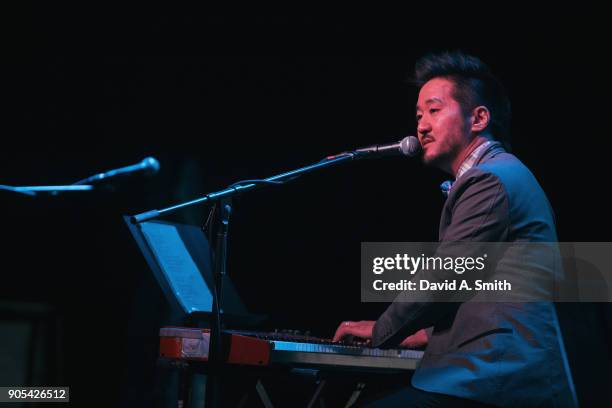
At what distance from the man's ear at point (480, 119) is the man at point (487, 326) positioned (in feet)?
0.20

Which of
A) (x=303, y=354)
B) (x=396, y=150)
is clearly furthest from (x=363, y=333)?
(x=396, y=150)

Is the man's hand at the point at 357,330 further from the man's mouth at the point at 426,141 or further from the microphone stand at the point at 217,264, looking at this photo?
the man's mouth at the point at 426,141

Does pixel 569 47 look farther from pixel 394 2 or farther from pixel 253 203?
pixel 253 203

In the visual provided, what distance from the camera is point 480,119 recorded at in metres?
2.34

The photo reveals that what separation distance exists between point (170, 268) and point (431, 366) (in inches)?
52.5

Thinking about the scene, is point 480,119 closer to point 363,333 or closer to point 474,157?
point 474,157

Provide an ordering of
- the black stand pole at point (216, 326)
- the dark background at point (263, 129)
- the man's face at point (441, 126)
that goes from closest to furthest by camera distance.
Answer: the black stand pole at point (216, 326) → the man's face at point (441, 126) → the dark background at point (263, 129)

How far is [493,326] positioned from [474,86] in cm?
106

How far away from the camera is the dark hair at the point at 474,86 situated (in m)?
2.40

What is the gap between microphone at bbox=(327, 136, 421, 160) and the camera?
2379 mm

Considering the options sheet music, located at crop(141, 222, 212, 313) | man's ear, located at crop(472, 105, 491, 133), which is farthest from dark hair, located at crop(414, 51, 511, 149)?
sheet music, located at crop(141, 222, 212, 313)

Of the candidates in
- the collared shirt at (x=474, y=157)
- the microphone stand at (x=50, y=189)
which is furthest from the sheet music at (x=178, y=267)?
the collared shirt at (x=474, y=157)

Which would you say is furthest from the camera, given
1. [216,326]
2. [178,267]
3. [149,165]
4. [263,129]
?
[263,129]

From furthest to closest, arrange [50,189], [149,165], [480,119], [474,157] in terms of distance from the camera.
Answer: [480,119]
[474,157]
[50,189]
[149,165]
